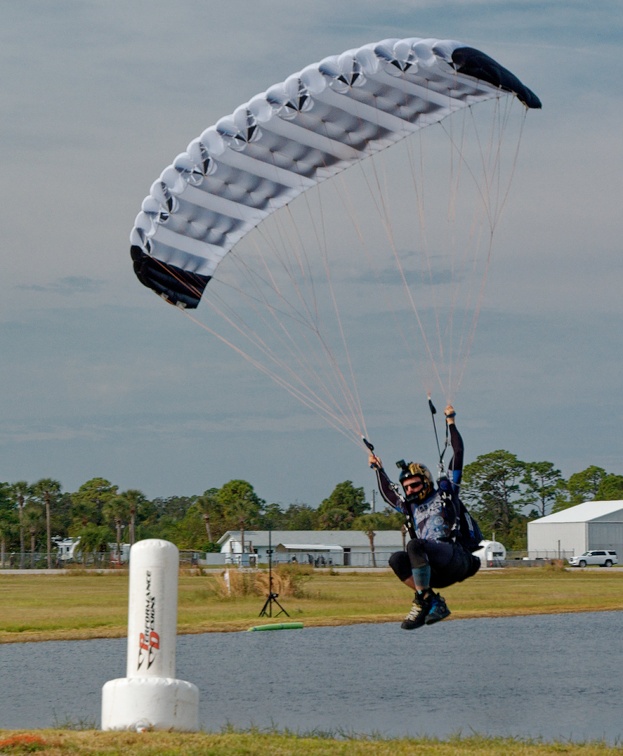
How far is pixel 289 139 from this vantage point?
16.5m

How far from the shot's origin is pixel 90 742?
44.1ft

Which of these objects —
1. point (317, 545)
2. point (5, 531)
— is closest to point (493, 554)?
point (317, 545)

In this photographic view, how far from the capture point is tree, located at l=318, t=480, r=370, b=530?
13815 centimetres

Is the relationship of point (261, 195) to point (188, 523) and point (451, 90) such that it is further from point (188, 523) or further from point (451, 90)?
point (188, 523)

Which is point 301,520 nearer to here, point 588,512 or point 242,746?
point 588,512

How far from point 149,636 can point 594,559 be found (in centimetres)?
7654

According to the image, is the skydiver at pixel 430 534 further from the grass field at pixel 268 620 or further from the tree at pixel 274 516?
the tree at pixel 274 516

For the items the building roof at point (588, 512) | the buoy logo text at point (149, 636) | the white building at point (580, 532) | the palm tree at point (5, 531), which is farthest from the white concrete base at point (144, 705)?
the building roof at point (588, 512)

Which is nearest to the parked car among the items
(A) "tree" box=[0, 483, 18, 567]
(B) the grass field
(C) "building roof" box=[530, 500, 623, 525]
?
(B) the grass field

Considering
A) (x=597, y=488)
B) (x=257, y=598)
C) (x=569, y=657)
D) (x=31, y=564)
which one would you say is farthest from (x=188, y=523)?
(x=569, y=657)

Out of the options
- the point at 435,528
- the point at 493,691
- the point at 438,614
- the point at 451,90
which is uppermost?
the point at 451,90

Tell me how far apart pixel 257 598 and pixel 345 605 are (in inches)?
135

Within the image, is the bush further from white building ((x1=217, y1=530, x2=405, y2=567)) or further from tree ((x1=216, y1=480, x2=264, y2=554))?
white building ((x1=217, y1=530, x2=405, y2=567))

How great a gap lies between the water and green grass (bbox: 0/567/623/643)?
7.51 feet
